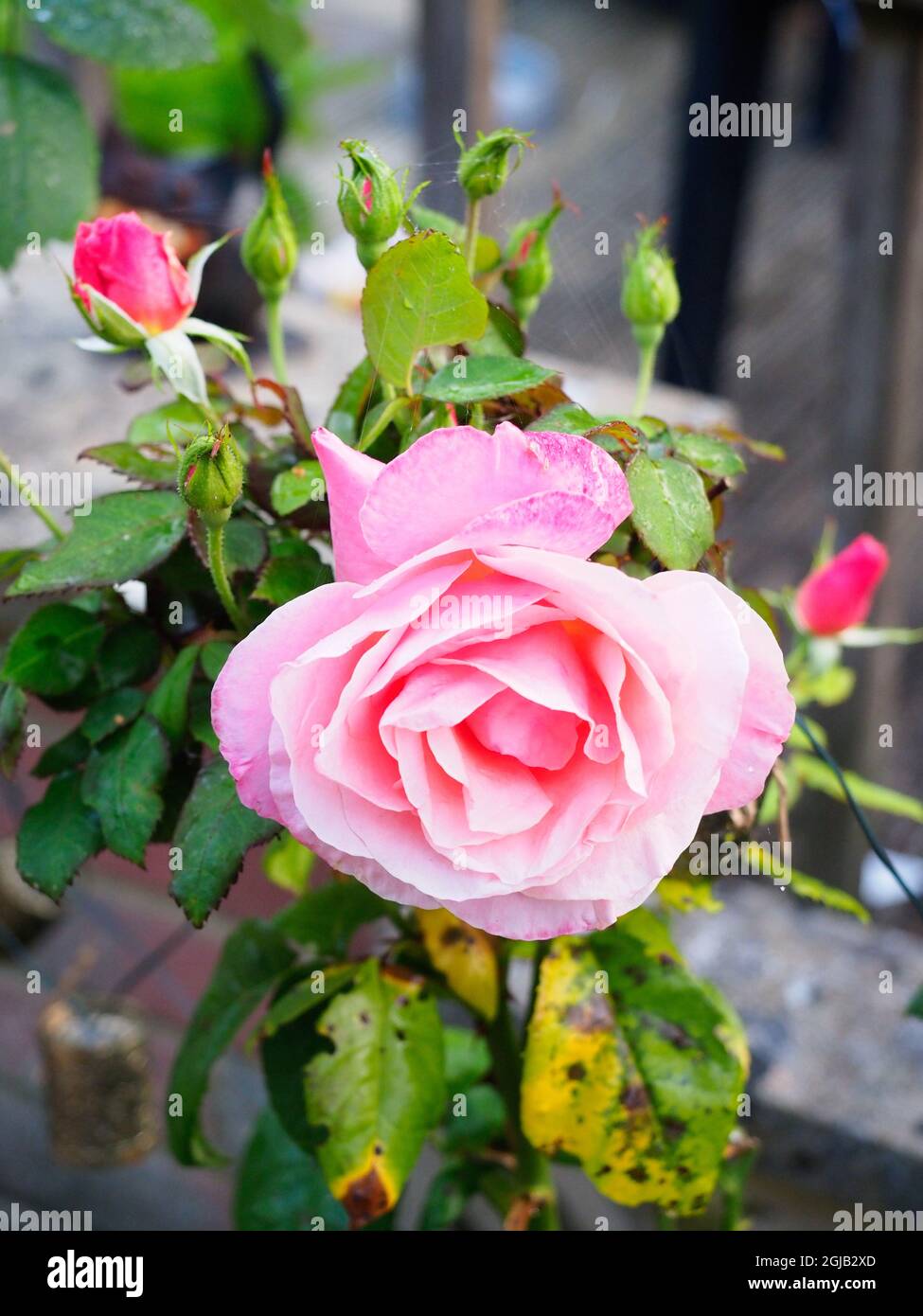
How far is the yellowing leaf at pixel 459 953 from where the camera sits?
557 millimetres

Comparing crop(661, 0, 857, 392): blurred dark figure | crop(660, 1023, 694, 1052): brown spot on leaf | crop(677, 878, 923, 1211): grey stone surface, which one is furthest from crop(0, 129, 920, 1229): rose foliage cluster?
crop(661, 0, 857, 392): blurred dark figure

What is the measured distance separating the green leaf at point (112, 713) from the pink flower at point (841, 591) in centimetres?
36

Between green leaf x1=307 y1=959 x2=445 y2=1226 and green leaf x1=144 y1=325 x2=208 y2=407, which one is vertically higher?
green leaf x1=144 y1=325 x2=208 y2=407

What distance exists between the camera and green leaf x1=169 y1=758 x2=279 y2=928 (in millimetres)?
421

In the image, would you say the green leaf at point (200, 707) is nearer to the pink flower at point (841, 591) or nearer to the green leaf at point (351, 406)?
the green leaf at point (351, 406)

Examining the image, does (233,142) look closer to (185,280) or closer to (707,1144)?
(185,280)

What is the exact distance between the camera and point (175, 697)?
46 centimetres

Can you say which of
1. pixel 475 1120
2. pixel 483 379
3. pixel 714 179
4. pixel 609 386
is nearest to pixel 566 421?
pixel 483 379

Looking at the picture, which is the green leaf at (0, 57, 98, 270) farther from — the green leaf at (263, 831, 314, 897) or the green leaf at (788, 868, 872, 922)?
the green leaf at (788, 868, 872, 922)

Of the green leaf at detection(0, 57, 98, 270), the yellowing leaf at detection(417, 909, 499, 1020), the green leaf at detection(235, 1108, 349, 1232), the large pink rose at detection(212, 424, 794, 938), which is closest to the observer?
the large pink rose at detection(212, 424, 794, 938)

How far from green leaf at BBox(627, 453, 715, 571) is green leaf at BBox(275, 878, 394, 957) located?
0.26 metres

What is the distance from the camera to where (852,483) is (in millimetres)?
1239
